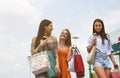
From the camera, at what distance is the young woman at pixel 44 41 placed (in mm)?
7582

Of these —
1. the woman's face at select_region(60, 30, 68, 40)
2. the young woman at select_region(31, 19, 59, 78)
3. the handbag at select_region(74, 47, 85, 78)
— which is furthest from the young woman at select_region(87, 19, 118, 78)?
the woman's face at select_region(60, 30, 68, 40)

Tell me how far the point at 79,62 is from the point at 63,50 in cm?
60

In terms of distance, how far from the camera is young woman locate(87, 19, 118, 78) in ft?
25.6

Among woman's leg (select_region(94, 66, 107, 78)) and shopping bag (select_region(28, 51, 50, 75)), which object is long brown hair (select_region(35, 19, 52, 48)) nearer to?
shopping bag (select_region(28, 51, 50, 75))

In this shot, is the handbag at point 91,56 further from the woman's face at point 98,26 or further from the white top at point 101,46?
the woman's face at point 98,26

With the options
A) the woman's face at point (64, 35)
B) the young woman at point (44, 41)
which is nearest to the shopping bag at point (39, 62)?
the young woman at point (44, 41)

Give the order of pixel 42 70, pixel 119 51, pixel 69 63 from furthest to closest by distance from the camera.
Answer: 1. pixel 119 51
2. pixel 69 63
3. pixel 42 70

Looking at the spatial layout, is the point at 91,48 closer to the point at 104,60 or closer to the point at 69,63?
the point at 104,60

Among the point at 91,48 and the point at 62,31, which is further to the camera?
the point at 62,31

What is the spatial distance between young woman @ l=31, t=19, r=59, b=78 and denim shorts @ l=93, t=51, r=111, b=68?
78cm

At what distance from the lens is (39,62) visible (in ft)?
25.0

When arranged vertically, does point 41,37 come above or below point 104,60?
above

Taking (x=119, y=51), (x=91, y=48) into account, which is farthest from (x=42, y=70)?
(x=119, y=51)

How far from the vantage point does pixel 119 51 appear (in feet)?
87.9
